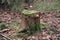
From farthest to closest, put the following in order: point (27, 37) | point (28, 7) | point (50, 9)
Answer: point (28, 7)
point (50, 9)
point (27, 37)

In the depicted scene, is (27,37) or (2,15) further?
(2,15)

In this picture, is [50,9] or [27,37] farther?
[50,9]

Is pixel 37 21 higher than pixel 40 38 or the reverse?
higher

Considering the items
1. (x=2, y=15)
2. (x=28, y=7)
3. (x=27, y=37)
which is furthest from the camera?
(x=28, y=7)

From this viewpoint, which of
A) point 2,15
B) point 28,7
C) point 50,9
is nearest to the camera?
point 2,15

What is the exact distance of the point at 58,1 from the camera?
9586 mm

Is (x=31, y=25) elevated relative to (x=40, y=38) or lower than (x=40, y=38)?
elevated

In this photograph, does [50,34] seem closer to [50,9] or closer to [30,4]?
[50,9]

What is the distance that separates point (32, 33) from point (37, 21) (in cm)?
41

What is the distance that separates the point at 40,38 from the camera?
5340 mm

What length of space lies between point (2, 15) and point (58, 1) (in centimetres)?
315

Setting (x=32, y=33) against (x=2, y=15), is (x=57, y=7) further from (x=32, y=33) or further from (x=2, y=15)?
(x=32, y=33)

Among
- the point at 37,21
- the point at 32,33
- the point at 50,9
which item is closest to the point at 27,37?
the point at 32,33

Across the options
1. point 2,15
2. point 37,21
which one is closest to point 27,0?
point 2,15
